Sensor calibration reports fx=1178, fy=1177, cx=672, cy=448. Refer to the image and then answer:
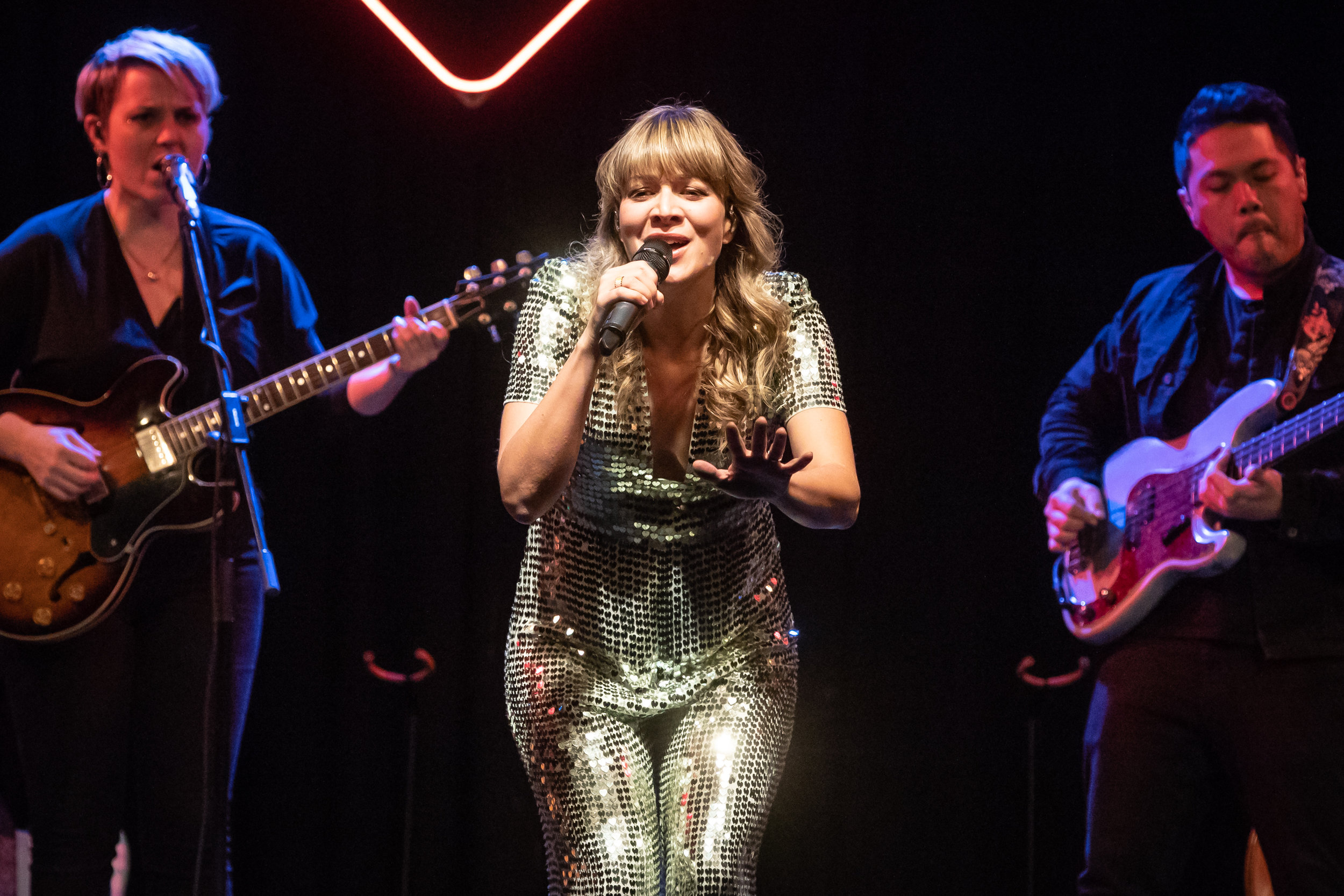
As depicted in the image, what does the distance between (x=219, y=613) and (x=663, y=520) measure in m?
0.84

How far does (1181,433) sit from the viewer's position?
2.98 m

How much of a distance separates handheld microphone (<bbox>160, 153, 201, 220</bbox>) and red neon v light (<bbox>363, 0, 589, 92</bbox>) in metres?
0.99

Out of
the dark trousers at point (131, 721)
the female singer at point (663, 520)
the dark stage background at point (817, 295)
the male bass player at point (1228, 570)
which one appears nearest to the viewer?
the female singer at point (663, 520)

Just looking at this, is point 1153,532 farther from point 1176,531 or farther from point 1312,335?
point 1312,335

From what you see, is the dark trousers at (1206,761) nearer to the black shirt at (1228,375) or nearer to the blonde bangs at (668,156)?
the black shirt at (1228,375)

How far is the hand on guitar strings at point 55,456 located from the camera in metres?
2.70

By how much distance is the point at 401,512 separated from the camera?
11.9 feet

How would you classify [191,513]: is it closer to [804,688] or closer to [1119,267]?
[804,688]

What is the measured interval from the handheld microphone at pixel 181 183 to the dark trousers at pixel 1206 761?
7.71 ft

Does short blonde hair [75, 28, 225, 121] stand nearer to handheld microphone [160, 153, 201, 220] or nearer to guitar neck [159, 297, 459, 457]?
handheld microphone [160, 153, 201, 220]

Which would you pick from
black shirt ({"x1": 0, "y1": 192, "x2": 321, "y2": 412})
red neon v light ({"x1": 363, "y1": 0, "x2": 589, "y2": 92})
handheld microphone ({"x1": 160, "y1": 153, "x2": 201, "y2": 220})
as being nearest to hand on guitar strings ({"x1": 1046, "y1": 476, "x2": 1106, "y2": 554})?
red neon v light ({"x1": 363, "y1": 0, "x2": 589, "y2": 92})

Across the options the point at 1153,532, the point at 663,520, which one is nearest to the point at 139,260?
the point at 663,520

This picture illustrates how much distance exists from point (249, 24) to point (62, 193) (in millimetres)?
786

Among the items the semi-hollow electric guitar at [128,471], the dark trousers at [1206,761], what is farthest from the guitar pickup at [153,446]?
the dark trousers at [1206,761]
